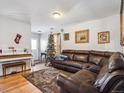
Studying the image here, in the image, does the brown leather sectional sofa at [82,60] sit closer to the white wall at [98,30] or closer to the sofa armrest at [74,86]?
the white wall at [98,30]

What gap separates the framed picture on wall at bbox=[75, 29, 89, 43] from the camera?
15.5 feet

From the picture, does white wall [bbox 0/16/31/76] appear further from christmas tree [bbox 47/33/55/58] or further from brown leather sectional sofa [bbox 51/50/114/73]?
brown leather sectional sofa [bbox 51/50/114/73]

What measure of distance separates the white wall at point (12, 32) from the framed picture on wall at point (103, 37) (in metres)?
3.43

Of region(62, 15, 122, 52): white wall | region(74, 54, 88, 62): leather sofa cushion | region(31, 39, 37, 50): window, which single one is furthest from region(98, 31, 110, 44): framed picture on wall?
region(31, 39, 37, 50): window

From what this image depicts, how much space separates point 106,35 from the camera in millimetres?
3984

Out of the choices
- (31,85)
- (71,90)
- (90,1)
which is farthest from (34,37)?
(71,90)

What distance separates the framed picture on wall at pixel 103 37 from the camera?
395cm

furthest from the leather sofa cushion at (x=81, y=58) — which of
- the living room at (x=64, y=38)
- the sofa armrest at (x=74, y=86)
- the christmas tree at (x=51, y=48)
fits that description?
the sofa armrest at (x=74, y=86)

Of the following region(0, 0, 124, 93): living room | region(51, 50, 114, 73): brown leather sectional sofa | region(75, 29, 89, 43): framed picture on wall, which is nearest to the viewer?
region(0, 0, 124, 93): living room

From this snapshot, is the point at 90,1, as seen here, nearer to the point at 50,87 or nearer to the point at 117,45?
the point at 117,45

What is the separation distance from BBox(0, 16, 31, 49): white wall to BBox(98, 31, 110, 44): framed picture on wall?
343cm

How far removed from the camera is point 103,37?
4.07 metres

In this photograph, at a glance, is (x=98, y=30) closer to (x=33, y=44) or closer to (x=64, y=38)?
(x=64, y=38)

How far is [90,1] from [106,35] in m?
1.87
